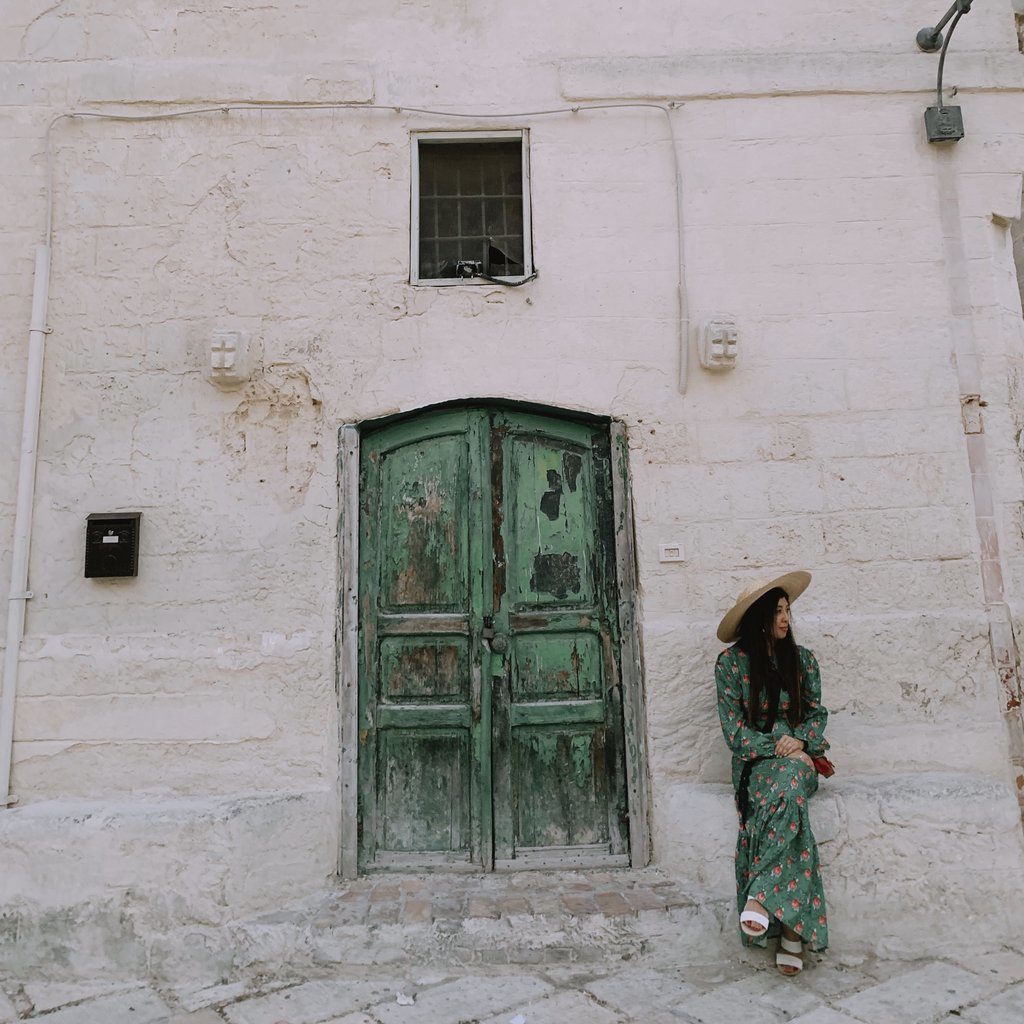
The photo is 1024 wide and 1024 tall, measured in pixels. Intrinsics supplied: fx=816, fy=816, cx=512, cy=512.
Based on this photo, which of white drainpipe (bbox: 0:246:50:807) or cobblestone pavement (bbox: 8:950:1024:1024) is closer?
cobblestone pavement (bbox: 8:950:1024:1024)

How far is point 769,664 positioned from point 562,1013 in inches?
62.3

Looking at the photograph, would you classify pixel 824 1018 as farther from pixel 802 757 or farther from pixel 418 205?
pixel 418 205

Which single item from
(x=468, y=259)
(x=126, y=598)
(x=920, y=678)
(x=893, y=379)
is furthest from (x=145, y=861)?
(x=893, y=379)

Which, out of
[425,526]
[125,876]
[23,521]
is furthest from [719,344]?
[125,876]

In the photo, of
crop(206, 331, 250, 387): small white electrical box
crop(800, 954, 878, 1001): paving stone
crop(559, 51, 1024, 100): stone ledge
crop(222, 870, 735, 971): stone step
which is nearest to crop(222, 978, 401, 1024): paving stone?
crop(222, 870, 735, 971): stone step

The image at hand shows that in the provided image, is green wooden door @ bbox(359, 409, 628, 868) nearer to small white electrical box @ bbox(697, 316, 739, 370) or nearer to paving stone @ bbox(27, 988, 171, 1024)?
small white electrical box @ bbox(697, 316, 739, 370)

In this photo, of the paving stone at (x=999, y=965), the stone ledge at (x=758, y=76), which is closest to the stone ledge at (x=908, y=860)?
the paving stone at (x=999, y=965)

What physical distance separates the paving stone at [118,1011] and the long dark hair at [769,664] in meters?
2.58

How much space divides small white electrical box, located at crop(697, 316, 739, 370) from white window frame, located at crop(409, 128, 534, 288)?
96cm

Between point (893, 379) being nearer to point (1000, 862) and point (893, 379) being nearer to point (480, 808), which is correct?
point (1000, 862)

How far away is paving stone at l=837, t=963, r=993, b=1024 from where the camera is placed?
9.52 feet

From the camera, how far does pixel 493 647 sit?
156 inches

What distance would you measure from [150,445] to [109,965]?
7.56 ft

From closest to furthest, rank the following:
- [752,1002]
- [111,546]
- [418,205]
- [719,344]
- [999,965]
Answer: [752,1002] < [999,965] < [111,546] < [719,344] < [418,205]
